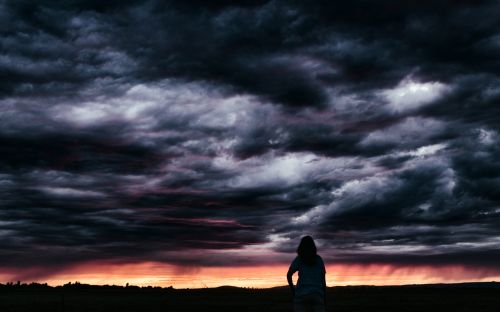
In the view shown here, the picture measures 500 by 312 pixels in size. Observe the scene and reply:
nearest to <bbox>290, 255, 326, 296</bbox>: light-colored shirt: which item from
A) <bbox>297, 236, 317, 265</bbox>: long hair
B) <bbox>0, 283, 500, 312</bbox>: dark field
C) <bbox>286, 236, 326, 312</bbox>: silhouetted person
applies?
<bbox>286, 236, 326, 312</bbox>: silhouetted person

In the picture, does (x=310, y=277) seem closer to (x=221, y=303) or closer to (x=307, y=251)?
(x=307, y=251)

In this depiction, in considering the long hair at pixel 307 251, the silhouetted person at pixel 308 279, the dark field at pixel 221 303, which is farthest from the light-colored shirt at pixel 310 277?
the dark field at pixel 221 303

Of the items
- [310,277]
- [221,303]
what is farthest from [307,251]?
[221,303]

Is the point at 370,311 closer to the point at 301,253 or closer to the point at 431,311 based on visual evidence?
the point at 431,311

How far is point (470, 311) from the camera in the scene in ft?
167

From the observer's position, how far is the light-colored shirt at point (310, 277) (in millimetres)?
11062

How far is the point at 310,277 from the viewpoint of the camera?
11172 mm

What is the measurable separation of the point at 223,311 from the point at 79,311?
12.9 metres

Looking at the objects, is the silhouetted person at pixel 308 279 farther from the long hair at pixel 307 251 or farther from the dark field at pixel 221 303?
the dark field at pixel 221 303

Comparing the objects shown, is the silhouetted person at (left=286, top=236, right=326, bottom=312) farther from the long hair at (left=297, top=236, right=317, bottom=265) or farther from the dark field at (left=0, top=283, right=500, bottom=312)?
the dark field at (left=0, top=283, right=500, bottom=312)

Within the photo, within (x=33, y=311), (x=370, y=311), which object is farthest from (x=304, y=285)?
(x=370, y=311)

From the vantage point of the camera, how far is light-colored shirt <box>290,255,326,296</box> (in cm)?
1106

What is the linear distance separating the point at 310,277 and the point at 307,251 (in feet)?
1.64

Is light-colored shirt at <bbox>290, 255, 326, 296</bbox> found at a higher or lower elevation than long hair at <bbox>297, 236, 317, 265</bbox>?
lower
